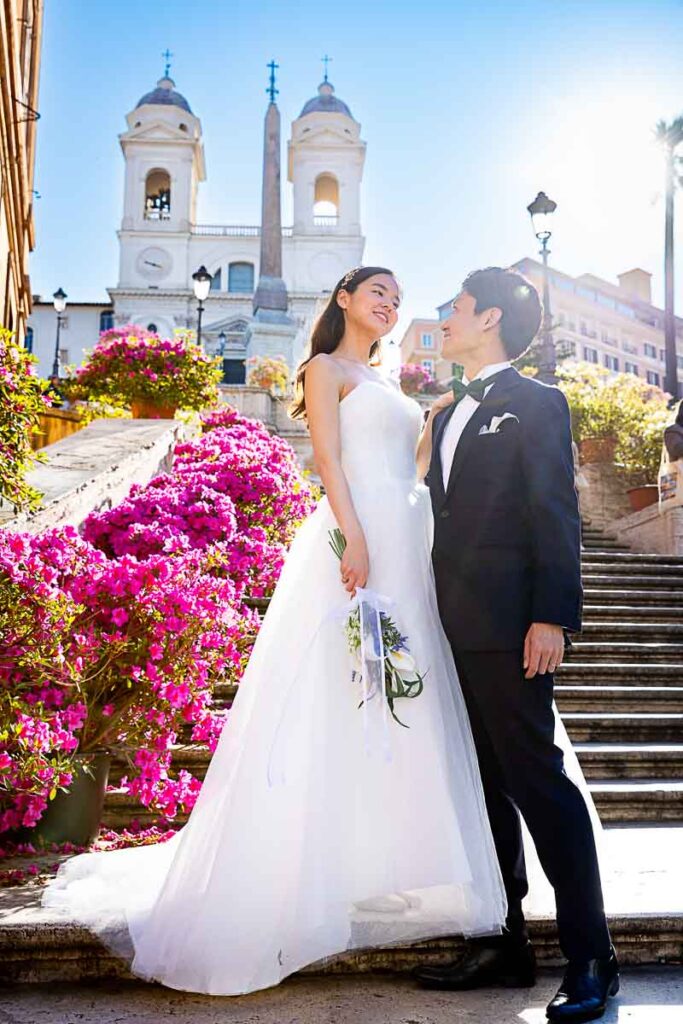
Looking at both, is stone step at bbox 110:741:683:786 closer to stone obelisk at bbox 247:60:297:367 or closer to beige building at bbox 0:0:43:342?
beige building at bbox 0:0:43:342

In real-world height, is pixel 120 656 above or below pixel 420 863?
above

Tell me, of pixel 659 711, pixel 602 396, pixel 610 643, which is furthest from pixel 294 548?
pixel 602 396

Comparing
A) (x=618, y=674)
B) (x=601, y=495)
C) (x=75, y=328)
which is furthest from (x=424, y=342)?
(x=618, y=674)

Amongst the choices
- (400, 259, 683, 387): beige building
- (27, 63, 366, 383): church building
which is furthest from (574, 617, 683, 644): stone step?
(400, 259, 683, 387): beige building

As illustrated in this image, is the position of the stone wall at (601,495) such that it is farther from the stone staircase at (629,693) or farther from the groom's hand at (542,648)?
the groom's hand at (542,648)

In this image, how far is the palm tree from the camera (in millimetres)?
27094

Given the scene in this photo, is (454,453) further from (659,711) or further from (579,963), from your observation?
(659,711)

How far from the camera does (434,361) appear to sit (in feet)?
248

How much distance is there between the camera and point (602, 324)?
255 ft

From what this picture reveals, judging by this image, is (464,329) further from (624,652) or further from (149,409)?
(149,409)

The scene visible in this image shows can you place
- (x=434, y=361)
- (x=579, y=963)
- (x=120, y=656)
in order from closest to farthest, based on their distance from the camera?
(x=579, y=963), (x=120, y=656), (x=434, y=361)

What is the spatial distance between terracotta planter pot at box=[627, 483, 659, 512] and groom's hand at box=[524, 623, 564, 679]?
38.9ft

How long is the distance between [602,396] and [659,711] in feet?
41.3

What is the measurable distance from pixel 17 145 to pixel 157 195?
166ft
